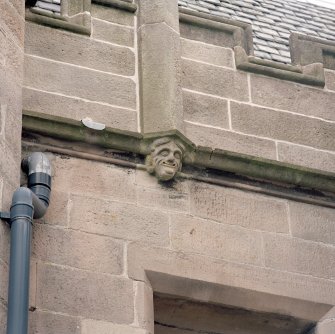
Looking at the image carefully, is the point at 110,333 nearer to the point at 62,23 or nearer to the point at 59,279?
the point at 59,279

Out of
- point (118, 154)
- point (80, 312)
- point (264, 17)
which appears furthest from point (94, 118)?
point (264, 17)

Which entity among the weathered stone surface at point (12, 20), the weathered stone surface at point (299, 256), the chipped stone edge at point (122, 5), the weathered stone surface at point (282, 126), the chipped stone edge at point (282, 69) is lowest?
the weathered stone surface at point (299, 256)

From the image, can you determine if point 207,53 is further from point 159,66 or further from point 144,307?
point 144,307

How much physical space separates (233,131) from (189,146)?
1.45ft

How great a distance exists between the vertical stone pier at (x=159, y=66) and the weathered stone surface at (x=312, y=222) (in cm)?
78

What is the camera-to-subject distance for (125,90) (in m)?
7.81

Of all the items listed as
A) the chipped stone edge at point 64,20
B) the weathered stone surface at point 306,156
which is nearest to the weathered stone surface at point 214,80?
the weathered stone surface at point 306,156

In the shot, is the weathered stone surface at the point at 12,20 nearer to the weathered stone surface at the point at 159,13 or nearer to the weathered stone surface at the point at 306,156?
the weathered stone surface at the point at 159,13

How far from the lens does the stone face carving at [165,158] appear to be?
7.47 metres

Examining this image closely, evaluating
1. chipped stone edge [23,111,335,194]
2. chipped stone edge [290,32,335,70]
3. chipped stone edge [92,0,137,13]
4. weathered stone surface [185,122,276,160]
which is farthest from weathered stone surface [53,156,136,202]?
chipped stone edge [290,32,335,70]

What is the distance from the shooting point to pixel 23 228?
650 centimetres

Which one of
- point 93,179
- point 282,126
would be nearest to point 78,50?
point 93,179

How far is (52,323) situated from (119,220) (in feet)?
2.62

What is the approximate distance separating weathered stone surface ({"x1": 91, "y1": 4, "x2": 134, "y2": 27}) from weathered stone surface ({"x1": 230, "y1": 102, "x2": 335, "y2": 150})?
0.77 meters
